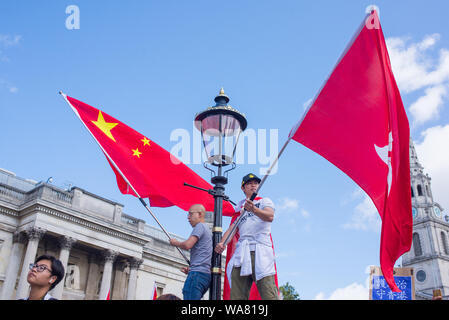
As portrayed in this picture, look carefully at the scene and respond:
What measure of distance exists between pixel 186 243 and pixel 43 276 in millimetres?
1999

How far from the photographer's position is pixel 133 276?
29.3 m

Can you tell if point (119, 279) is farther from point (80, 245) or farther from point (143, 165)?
point (143, 165)

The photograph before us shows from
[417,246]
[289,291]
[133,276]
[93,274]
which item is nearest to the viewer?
[93,274]

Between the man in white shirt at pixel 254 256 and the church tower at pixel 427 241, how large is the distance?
80857mm

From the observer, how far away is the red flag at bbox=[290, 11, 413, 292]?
5602mm

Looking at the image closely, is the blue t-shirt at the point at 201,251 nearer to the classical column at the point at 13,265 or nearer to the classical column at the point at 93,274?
the classical column at the point at 13,265

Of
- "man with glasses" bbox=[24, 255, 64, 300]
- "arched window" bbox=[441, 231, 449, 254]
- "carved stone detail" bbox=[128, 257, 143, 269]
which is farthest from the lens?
"arched window" bbox=[441, 231, 449, 254]

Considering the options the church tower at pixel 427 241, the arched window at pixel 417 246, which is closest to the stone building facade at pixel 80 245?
the church tower at pixel 427 241

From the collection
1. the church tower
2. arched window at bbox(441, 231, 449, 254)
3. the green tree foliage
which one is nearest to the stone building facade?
the green tree foliage

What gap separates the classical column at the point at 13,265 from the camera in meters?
23.3

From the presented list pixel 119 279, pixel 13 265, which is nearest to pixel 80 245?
pixel 119 279

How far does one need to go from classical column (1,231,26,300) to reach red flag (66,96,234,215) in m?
18.1

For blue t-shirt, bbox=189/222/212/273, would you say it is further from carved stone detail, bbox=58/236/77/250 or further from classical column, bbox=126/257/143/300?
classical column, bbox=126/257/143/300
